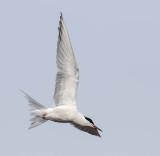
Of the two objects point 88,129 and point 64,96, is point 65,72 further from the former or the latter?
point 88,129

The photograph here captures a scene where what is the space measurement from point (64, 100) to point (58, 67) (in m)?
0.84

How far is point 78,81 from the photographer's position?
9922mm

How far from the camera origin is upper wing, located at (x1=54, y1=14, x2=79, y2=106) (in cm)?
937

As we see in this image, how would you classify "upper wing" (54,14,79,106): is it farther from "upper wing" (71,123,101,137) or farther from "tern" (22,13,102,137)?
"upper wing" (71,123,101,137)

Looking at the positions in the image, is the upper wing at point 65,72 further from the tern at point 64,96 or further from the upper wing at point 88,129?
the upper wing at point 88,129

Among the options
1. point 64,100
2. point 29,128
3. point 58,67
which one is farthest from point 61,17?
point 29,128

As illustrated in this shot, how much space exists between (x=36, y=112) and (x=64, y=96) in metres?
0.75

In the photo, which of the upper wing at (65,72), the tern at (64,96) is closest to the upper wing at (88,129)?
the tern at (64,96)

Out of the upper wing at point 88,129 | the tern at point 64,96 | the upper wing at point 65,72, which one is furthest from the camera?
the upper wing at point 88,129

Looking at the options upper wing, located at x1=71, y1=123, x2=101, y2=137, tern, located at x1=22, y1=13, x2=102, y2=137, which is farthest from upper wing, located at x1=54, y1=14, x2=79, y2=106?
upper wing, located at x1=71, y1=123, x2=101, y2=137

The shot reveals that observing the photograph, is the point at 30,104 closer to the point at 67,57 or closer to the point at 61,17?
the point at 67,57

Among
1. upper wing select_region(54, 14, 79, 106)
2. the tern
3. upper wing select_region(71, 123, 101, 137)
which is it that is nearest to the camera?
upper wing select_region(54, 14, 79, 106)

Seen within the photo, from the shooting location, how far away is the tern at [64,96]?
9.52m

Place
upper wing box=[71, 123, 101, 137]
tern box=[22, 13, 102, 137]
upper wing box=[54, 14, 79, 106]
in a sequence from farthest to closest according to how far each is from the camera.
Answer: upper wing box=[71, 123, 101, 137]
tern box=[22, 13, 102, 137]
upper wing box=[54, 14, 79, 106]
